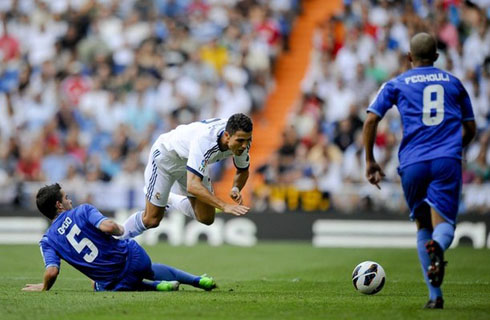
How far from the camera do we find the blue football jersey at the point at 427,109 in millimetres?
8133

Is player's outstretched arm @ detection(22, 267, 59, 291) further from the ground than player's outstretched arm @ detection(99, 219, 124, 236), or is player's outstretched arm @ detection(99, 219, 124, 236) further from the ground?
player's outstretched arm @ detection(99, 219, 124, 236)

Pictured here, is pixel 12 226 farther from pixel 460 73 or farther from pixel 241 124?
pixel 241 124

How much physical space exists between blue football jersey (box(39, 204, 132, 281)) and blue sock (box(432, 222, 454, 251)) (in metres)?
3.46

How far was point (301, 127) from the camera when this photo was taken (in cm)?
2125

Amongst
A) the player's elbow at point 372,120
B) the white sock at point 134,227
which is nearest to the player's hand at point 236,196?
the white sock at point 134,227

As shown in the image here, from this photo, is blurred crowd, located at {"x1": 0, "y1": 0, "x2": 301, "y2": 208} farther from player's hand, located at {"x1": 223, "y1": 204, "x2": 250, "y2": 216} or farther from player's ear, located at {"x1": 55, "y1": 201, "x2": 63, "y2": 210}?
player's hand, located at {"x1": 223, "y1": 204, "x2": 250, "y2": 216}

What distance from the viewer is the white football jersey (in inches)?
399

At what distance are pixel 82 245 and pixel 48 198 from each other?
23.3 inches

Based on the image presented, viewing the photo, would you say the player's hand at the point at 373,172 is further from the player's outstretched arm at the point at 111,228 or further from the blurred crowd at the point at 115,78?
the blurred crowd at the point at 115,78

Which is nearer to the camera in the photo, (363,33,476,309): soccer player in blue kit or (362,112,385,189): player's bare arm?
(363,33,476,309): soccer player in blue kit

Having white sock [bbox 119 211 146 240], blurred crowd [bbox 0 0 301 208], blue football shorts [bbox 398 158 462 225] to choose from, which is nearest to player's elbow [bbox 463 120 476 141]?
blue football shorts [bbox 398 158 462 225]

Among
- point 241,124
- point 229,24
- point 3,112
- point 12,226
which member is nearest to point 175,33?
point 229,24

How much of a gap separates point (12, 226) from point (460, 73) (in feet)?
34.6

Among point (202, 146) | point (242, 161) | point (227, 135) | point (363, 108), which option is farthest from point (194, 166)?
point (363, 108)
